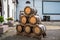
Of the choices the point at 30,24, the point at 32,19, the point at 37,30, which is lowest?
the point at 37,30

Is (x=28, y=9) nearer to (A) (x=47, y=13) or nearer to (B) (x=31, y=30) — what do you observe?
(B) (x=31, y=30)

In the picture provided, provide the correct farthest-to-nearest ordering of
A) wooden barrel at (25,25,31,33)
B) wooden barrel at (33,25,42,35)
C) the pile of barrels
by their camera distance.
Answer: wooden barrel at (25,25,31,33)
the pile of barrels
wooden barrel at (33,25,42,35)

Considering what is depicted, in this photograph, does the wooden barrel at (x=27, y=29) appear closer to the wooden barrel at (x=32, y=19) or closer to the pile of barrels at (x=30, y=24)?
the pile of barrels at (x=30, y=24)

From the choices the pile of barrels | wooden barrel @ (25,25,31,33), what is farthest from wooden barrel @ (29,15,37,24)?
wooden barrel @ (25,25,31,33)

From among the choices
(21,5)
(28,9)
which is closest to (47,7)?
(21,5)

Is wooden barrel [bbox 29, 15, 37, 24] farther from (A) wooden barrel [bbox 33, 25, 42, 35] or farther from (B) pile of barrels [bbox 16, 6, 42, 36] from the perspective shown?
(A) wooden barrel [bbox 33, 25, 42, 35]

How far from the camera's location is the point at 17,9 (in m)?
18.0

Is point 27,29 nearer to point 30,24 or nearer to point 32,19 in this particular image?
point 30,24

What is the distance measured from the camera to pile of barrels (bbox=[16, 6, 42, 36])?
559 centimetres

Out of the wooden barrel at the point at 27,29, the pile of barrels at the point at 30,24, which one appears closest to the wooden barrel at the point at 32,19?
the pile of barrels at the point at 30,24

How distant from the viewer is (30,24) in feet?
19.0

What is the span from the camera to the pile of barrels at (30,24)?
559 cm

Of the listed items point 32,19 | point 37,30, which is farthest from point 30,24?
point 37,30

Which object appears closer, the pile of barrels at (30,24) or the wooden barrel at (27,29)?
the pile of barrels at (30,24)
